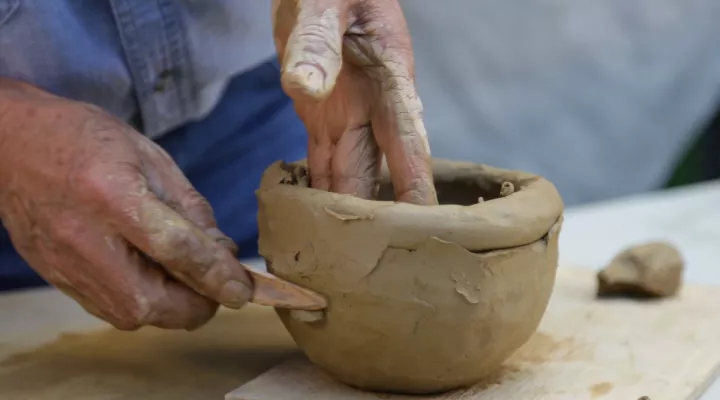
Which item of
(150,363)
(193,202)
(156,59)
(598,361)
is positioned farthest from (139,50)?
(598,361)

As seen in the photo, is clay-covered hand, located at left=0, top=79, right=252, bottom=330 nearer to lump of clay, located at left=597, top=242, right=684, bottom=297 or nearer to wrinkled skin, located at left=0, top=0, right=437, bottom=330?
wrinkled skin, located at left=0, top=0, right=437, bottom=330

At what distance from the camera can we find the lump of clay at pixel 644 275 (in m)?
1.16

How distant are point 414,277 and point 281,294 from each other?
0.14 metres

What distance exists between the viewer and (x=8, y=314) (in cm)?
113

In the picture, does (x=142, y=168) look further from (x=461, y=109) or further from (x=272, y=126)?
(x=461, y=109)

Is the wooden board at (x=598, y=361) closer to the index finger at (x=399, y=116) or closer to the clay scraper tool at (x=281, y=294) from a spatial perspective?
the clay scraper tool at (x=281, y=294)

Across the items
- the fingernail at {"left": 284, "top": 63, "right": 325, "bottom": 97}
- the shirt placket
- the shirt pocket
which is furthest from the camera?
the shirt placket

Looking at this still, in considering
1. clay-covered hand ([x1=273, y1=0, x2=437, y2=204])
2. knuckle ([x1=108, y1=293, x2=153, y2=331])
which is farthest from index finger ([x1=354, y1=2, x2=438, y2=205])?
knuckle ([x1=108, y1=293, x2=153, y2=331])

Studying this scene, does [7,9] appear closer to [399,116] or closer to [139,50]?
[139,50]

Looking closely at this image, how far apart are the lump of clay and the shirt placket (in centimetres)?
63

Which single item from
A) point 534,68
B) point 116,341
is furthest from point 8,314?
point 534,68

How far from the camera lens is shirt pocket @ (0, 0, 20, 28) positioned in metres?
0.96

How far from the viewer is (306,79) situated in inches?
27.0

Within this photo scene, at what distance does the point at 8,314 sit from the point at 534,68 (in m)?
1.62
